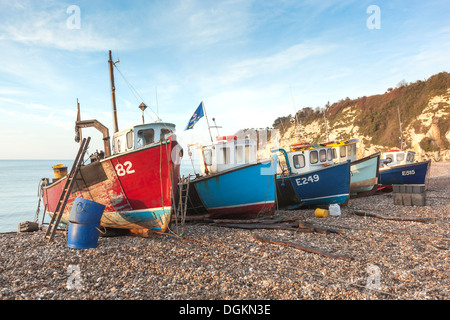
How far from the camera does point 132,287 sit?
495 cm

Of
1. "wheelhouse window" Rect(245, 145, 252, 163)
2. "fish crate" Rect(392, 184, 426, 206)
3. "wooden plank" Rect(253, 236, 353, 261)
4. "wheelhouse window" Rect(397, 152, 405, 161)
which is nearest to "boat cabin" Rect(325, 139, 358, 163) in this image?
"fish crate" Rect(392, 184, 426, 206)

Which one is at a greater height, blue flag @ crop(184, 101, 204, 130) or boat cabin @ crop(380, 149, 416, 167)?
blue flag @ crop(184, 101, 204, 130)

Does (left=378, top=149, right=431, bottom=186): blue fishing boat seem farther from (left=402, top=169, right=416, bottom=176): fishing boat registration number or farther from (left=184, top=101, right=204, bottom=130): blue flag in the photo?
(left=184, top=101, right=204, bottom=130): blue flag

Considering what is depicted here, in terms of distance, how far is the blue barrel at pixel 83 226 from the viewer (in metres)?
7.04

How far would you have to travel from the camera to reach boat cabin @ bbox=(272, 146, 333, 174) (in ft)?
47.0

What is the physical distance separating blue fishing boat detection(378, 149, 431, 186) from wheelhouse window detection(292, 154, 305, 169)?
7.91 m

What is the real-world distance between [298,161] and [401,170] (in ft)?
27.9

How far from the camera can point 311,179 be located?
13.1 metres

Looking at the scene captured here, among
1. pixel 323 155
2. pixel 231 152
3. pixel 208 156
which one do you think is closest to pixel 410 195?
pixel 323 155

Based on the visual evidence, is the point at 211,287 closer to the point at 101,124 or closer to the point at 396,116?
the point at 101,124

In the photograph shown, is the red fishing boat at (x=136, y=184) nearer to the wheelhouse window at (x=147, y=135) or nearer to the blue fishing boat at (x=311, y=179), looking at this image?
the wheelhouse window at (x=147, y=135)

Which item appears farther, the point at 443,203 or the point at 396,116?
the point at 396,116
